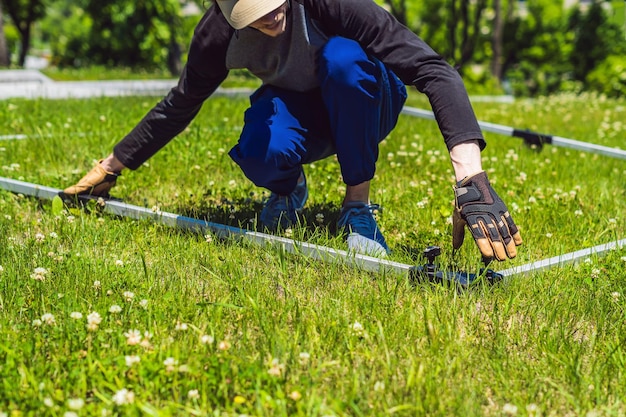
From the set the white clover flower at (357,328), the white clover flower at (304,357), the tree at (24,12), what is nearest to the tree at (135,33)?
the tree at (24,12)

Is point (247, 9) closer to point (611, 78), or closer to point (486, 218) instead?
point (486, 218)

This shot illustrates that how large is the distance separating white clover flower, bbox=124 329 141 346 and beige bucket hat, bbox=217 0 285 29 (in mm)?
1245

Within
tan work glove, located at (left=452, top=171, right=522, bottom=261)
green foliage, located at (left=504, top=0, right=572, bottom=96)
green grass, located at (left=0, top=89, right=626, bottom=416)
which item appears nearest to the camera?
green grass, located at (left=0, top=89, right=626, bottom=416)

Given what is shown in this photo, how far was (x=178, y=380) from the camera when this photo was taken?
2.15m

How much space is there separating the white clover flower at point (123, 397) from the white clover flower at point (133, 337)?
272 mm

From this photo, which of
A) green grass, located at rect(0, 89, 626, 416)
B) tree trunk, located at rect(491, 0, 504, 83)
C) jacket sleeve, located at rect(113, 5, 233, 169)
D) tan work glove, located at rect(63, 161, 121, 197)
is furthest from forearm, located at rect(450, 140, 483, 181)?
tree trunk, located at rect(491, 0, 504, 83)

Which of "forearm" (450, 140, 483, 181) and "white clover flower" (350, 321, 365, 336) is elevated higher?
"forearm" (450, 140, 483, 181)

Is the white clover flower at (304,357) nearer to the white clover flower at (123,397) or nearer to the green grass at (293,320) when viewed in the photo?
the green grass at (293,320)

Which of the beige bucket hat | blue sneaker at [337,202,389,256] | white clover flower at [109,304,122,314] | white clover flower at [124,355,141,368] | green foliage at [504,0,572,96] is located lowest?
green foliage at [504,0,572,96]

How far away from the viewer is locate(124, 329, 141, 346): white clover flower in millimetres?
2268

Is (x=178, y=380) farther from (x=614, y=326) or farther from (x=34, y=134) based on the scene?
(x=34, y=134)

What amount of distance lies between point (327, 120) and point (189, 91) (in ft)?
2.12

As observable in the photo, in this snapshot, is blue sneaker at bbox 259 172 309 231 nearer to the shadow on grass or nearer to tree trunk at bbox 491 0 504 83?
the shadow on grass

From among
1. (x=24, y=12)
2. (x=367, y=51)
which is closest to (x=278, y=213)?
(x=367, y=51)
